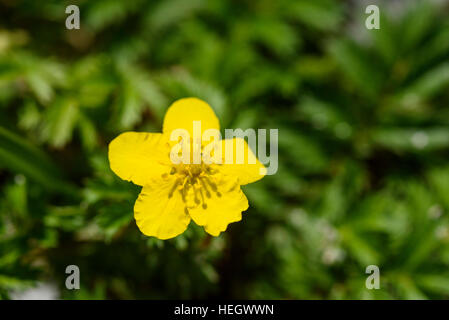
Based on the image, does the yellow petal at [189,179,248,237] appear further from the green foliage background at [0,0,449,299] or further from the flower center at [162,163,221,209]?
the green foliage background at [0,0,449,299]

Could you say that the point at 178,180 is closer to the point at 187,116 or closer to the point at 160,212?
the point at 160,212

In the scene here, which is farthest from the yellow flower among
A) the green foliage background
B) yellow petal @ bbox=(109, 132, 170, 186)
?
the green foliage background

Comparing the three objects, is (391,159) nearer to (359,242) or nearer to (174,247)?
(359,242)

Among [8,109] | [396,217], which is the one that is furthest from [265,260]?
[8,109]

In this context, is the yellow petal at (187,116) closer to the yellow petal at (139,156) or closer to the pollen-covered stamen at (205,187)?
the yellow petal at (139,156)

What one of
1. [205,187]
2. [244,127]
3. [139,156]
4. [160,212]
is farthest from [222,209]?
[244,127]

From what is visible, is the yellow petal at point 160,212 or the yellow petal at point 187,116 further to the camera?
the yellow petal at point 187,116

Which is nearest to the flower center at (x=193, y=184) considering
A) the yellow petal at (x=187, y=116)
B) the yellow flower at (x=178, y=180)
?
the yellow flower at (x=178, y=180)
